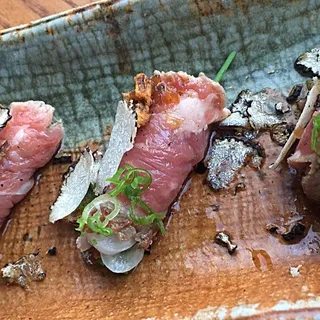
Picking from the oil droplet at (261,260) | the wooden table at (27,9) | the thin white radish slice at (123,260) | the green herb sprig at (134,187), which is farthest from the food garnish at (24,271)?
the wooden table at (27,9)

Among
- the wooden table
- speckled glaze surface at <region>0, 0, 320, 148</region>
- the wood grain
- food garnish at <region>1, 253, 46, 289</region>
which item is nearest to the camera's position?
the wood grain

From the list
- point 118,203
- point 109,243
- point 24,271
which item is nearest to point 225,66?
point 118,203

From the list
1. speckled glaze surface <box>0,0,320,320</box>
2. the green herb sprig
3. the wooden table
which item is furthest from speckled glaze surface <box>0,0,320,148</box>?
the green herb sprig

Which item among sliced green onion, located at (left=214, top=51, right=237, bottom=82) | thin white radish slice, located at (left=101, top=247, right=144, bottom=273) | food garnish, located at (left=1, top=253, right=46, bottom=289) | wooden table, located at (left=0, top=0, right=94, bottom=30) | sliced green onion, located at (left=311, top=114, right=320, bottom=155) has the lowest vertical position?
food garnish, located at (left=1, top=253, right=46, bottom=289)

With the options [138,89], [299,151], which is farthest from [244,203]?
[138,89]

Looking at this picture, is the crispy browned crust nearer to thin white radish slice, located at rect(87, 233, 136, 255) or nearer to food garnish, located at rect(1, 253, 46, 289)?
thin white radish slice, located at rect(87, 233, 136, 255)

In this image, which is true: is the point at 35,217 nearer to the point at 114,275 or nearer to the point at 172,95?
the point at 114,275
